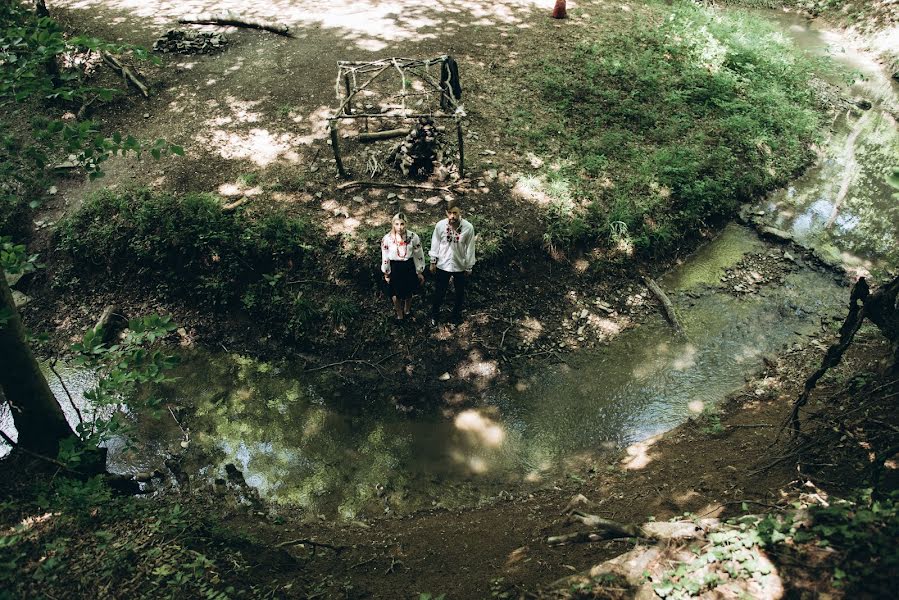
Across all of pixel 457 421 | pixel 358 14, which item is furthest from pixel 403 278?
pixel 358 14

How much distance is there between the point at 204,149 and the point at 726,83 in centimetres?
1134

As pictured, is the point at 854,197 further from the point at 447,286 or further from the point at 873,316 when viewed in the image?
the point at 447,286

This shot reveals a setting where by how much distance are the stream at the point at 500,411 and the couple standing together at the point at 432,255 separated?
1.71 metres

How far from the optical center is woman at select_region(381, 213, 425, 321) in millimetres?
6766

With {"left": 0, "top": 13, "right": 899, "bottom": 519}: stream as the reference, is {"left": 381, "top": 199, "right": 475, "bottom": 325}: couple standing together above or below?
above

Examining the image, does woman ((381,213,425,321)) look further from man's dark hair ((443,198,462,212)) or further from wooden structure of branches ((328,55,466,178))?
wooden structure of branches ((328,55,466,178))

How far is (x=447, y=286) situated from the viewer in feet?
25.0

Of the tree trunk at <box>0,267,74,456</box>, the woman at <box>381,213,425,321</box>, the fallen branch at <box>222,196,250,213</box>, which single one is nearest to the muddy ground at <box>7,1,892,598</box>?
the fallen branch at <box>222,196,250,213</box>

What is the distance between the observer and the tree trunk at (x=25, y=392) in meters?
4.81

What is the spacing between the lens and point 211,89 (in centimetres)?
1145

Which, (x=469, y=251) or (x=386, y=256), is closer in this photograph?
(x=386, y=256)

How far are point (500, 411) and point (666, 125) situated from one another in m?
7.50

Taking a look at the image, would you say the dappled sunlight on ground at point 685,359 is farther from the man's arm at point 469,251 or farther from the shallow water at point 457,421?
the man's arm at point 469,251

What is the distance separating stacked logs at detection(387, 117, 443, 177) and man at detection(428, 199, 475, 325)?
8.10 feet
